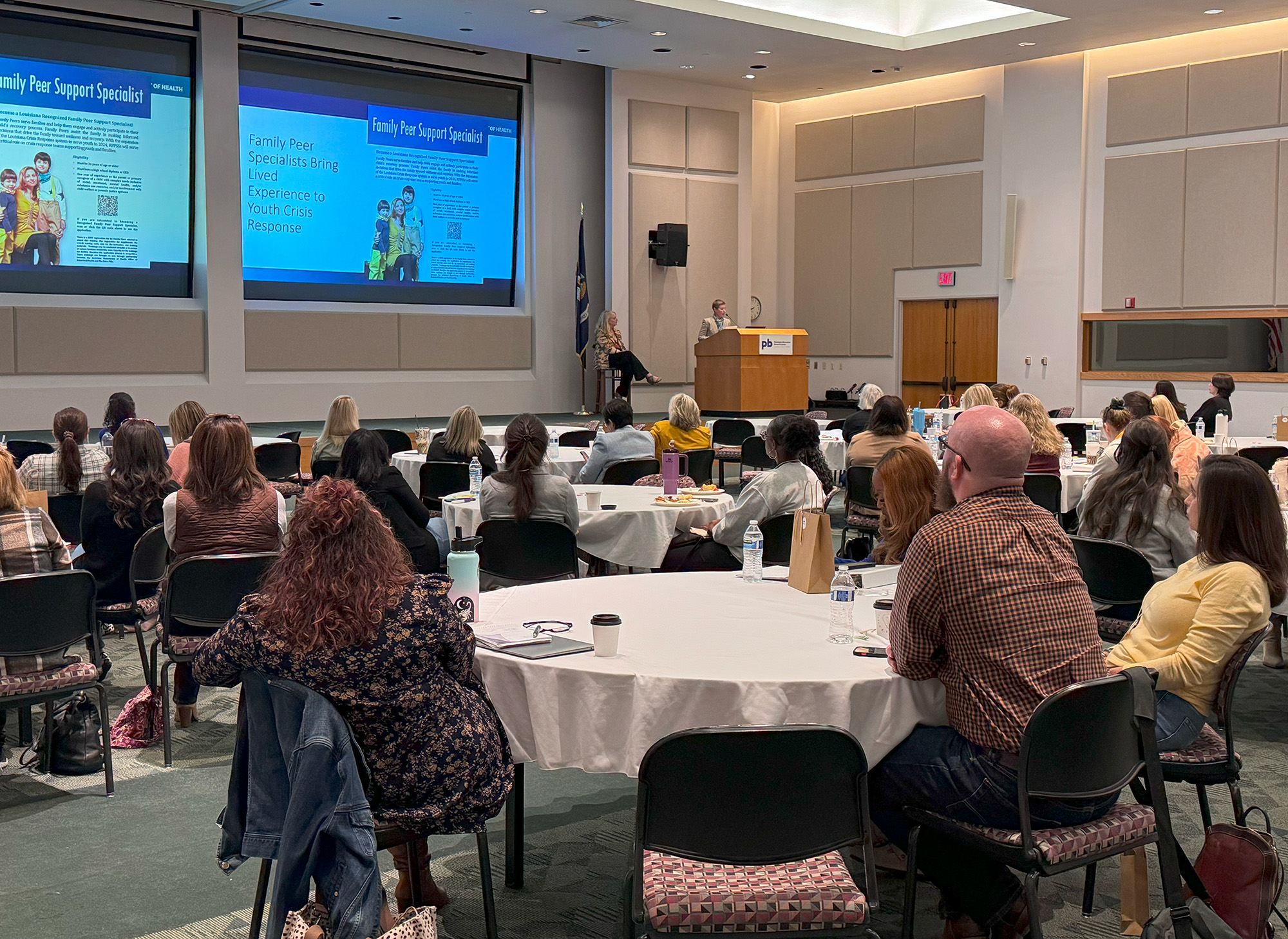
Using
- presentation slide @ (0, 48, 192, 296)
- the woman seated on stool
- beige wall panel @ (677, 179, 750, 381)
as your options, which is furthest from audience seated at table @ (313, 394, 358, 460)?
beige wall panel @ (677, 179, 750, 381)

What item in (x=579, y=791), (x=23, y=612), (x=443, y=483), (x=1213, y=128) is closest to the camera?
(x=23, y=612)

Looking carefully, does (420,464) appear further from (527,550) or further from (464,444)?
(527,550)

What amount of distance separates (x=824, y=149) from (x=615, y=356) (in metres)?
5.08

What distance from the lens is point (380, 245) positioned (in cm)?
1541

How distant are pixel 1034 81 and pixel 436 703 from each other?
1569cm

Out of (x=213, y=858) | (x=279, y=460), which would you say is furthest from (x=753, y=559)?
(x=279, y=460)

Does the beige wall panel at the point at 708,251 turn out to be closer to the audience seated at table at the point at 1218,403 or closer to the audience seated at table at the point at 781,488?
the audience seated at table at the point at 1218,403

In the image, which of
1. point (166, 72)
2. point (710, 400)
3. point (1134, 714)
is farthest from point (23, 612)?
point (710, 400)

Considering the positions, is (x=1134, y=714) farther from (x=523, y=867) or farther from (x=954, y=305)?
(x=954, y=305)

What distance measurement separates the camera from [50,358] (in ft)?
43.5

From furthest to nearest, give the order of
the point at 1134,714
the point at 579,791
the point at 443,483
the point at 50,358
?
the point at 50,358, the point at 443,483, the point at 579,791, the point at 1134,714

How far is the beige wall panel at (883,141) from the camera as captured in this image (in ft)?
58.3

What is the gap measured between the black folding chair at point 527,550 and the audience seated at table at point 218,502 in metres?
1.01

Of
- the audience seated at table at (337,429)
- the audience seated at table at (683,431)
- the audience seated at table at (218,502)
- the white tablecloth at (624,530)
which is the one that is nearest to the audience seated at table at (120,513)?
the audience seated at table at (218,502)
